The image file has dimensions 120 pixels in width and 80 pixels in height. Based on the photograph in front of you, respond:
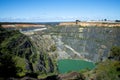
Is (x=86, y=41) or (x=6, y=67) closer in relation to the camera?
(x=6, y=67)

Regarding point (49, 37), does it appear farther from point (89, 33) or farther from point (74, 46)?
point (89, 33)

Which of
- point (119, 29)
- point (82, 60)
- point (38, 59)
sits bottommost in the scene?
point (82, 60)

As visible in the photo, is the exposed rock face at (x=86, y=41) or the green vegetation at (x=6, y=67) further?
the exposed rock face at (x=86, y=41)

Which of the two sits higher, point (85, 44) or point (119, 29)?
point (119, 29)

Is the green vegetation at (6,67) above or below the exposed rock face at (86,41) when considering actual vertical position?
above

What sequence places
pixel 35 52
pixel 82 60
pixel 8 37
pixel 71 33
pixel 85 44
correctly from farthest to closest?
pixel 71 33
pixel 85 44
pixel 82 60
pixel 35 52
pixel 8 37

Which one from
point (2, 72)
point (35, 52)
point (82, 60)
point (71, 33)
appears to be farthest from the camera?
point (71, 33)

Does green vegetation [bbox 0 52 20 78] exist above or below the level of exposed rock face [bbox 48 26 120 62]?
above

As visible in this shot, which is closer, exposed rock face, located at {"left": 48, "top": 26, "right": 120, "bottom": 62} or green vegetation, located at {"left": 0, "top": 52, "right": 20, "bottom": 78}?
green vegetation, located at {"left": 0, "top": 52, "right": 20, "bottom": 78}

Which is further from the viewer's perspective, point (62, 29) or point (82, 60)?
point (62, 29)

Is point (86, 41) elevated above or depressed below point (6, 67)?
below

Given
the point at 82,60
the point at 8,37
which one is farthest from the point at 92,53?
the point at 8,37
